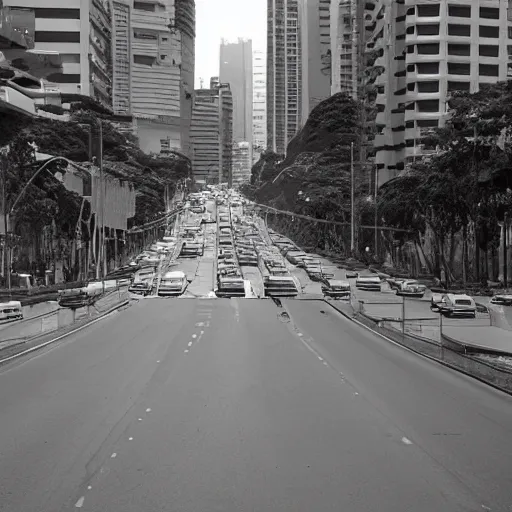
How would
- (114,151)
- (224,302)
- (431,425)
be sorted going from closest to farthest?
(431,425) → (224,302) → (114,151)

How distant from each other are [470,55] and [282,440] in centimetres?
8813

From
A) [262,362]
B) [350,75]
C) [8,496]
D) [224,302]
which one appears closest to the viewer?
[8,496]

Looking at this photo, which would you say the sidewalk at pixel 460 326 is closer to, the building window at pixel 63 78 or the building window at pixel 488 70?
the building window at pixel 488 70

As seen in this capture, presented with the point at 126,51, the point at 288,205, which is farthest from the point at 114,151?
the point at 126,51

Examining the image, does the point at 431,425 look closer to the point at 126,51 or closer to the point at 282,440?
the point at 282,440

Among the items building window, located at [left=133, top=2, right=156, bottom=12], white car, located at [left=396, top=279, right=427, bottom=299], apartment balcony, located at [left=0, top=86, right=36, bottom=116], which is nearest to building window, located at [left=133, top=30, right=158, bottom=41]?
building window, located at [left=133, top=2, right=156, bottom=12]

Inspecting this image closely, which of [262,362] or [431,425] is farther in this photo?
[262,362]

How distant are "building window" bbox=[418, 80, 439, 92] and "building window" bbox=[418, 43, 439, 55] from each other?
3.27m

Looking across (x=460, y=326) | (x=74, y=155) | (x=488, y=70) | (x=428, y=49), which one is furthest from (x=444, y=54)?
(x=460, y=326)

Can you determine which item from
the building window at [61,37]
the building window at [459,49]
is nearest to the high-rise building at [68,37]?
the building window at [61,37]

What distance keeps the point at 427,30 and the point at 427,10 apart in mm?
2192

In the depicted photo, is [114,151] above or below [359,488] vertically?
above

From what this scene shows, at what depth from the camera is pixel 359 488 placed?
9352 millimetres

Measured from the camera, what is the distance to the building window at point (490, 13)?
93750mm
